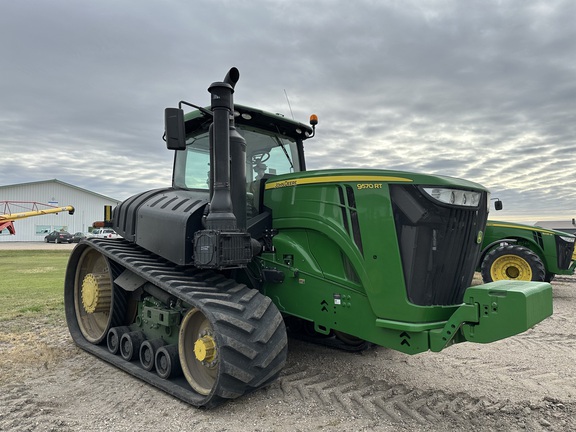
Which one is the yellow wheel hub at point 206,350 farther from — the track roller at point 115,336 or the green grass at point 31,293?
the green grass at point 31,293

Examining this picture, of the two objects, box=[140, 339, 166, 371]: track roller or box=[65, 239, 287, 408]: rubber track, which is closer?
box=[65, 239, 287, 408]: rubber track

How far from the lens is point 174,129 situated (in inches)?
161

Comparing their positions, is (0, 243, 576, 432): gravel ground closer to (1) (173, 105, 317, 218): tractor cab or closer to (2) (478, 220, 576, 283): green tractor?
(1) (173, 105, 317, 218): tractor cab

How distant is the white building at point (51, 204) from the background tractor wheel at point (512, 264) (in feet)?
158

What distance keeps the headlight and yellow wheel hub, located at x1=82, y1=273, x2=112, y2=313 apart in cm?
398

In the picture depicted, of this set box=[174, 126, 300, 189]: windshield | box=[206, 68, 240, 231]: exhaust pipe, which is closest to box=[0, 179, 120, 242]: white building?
box=[174, 126, 300, 189]: windshield

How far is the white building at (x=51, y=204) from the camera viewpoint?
4759 centimetres

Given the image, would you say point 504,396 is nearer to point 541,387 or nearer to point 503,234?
point 541,387

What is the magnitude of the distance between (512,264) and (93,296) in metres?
9.40

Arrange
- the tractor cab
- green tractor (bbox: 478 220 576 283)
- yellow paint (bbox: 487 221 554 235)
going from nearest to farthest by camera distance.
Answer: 1. the tractor cab
2. green tractor (bbox: 478 220 576 283)
3. yellow paint (bbox: 487 221 554 235)

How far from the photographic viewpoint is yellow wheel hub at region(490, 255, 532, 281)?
10625mm

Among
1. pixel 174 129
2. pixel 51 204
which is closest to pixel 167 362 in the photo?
pixel 174 129

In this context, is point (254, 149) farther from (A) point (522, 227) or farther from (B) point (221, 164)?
(A) point (522, 227)

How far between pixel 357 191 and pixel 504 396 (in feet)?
7.71
